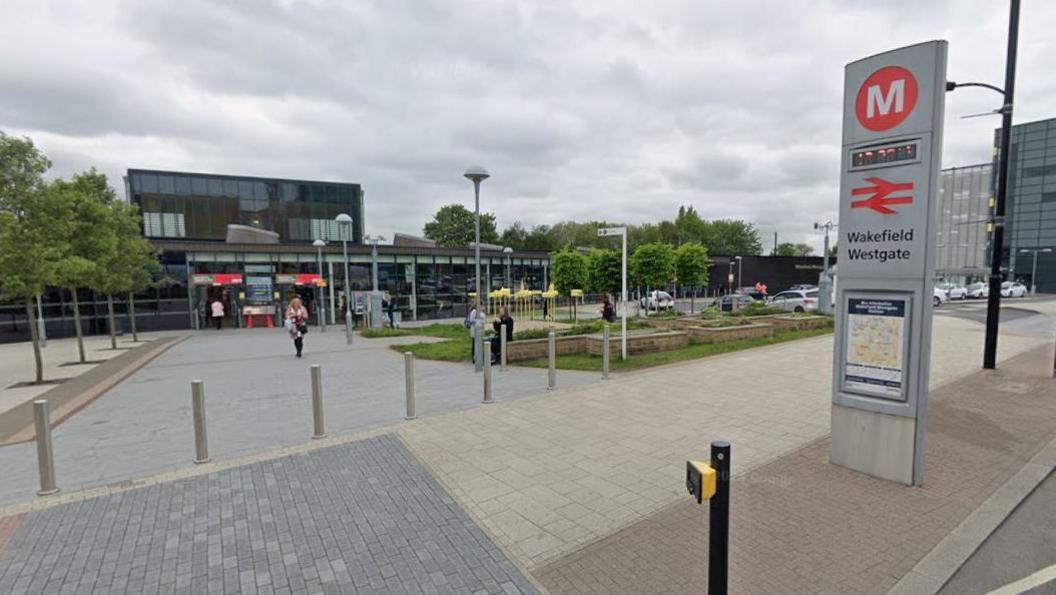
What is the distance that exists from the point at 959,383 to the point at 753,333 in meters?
6.96

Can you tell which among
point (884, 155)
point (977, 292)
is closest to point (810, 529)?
point (884, 155)

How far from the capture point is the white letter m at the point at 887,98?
15.3ft

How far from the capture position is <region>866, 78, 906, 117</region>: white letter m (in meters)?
4.66

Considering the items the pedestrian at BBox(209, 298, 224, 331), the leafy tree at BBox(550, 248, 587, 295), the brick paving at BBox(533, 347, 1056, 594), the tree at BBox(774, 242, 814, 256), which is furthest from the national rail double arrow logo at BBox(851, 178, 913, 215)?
the tree at BBox(774, 242, 814, 256)

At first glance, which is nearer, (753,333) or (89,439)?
(89,439)

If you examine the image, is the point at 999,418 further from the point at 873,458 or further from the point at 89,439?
the point at 89,439

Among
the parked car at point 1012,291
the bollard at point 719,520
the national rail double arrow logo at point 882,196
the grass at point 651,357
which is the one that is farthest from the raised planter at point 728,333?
the parked car at point 1012,291

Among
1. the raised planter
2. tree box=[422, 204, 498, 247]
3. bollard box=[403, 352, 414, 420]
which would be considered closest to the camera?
bollard box=[403, 352, 414, 420]

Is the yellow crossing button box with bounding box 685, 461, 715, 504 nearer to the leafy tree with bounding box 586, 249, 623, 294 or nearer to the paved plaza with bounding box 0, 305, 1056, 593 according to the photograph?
the paved plaza with bounding box 0, 305, 1056, 593

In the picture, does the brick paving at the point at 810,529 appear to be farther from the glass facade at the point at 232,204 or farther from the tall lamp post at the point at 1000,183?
the glass facade at the point at 232,204

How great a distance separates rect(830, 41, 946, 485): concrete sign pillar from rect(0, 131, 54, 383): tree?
14.9m

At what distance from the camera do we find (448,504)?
4.53 metres

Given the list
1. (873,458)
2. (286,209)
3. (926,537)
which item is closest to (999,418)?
(873,458)

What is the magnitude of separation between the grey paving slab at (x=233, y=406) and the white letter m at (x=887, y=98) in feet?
20.5
